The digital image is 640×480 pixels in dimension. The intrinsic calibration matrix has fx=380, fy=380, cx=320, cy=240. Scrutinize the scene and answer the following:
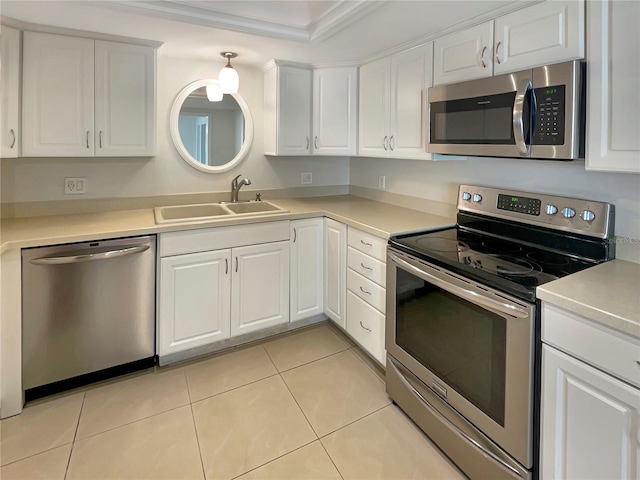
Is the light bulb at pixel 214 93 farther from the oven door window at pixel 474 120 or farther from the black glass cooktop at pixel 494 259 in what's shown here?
the black glass cooktop at pixel 494 259

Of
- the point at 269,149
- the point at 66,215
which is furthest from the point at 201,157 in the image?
the point at 66,215

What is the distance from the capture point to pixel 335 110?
2971 millimetres

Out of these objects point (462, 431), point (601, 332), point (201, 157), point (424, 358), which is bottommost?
point (462, 431)

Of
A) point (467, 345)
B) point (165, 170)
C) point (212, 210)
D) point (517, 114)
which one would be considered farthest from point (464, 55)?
point (165, 170)

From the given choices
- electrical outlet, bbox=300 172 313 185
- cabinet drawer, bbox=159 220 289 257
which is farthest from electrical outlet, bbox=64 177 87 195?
electrical outlet, bbox=300 172 313 185

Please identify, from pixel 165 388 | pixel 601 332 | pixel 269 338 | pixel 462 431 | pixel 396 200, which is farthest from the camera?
pixel 396 200

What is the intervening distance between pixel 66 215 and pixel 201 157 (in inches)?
39.2

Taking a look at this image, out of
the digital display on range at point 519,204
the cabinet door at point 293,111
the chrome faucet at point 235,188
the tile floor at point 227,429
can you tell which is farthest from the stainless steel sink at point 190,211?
the digital display on range at point 519,204

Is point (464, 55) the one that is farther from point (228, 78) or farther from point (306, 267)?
point (306, 267)

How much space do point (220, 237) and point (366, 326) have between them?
108cm

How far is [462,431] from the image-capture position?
1.61m

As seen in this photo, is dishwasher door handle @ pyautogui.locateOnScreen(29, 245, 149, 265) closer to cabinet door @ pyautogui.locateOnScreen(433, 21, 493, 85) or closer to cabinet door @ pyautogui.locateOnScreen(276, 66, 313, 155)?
cabinet door @ pyautogui.locateOnScreen(276, 66, 313, 155)

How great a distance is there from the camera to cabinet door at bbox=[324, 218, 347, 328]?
259cm

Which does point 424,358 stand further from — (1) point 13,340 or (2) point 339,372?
(1) point 13,340
